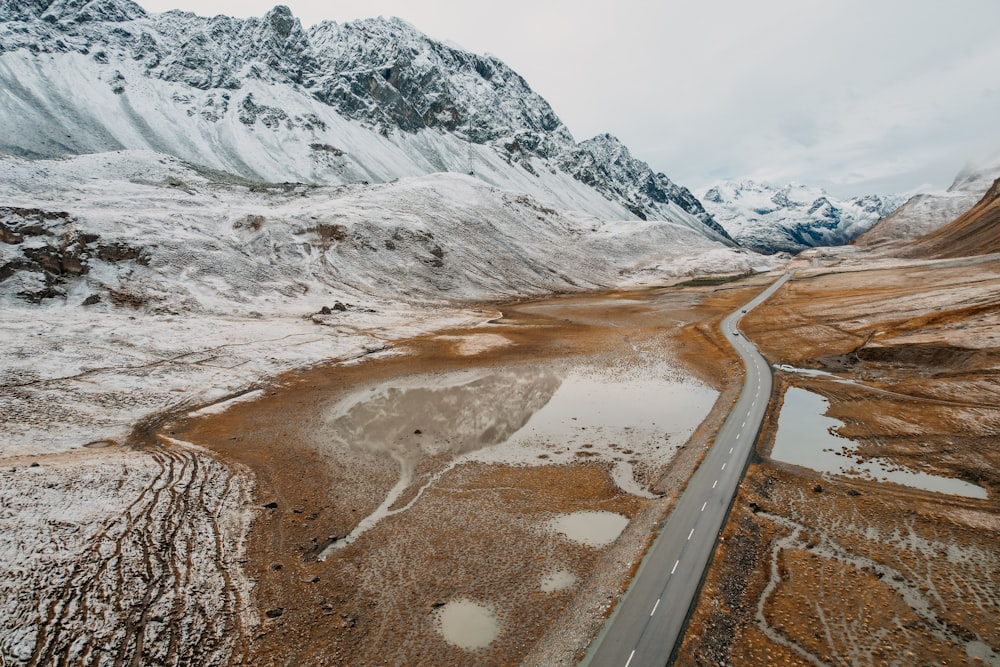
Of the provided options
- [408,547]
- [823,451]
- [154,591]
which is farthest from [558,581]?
[823,451]

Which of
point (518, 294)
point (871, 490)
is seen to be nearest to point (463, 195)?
point (518, 294)

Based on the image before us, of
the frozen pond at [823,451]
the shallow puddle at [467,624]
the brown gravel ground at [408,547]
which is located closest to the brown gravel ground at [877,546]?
the frozen pond at [823,451]

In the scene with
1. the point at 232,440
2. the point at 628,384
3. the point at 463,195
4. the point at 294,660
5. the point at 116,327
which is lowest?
the point at 116,327

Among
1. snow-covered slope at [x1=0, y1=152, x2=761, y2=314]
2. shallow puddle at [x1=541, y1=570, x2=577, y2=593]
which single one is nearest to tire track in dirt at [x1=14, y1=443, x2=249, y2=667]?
shallow puddle at [x1=541, y1=570, x2=577, y2=593]

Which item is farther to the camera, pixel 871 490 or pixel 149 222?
pixel 149 222

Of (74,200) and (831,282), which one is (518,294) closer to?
(831,282)

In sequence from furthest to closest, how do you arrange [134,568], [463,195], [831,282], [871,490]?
[463,195]
[831,282]
[871,490]
[134,568]

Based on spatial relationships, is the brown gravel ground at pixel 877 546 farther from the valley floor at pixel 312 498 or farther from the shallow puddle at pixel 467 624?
the shallow puddle at pixel 467 624
